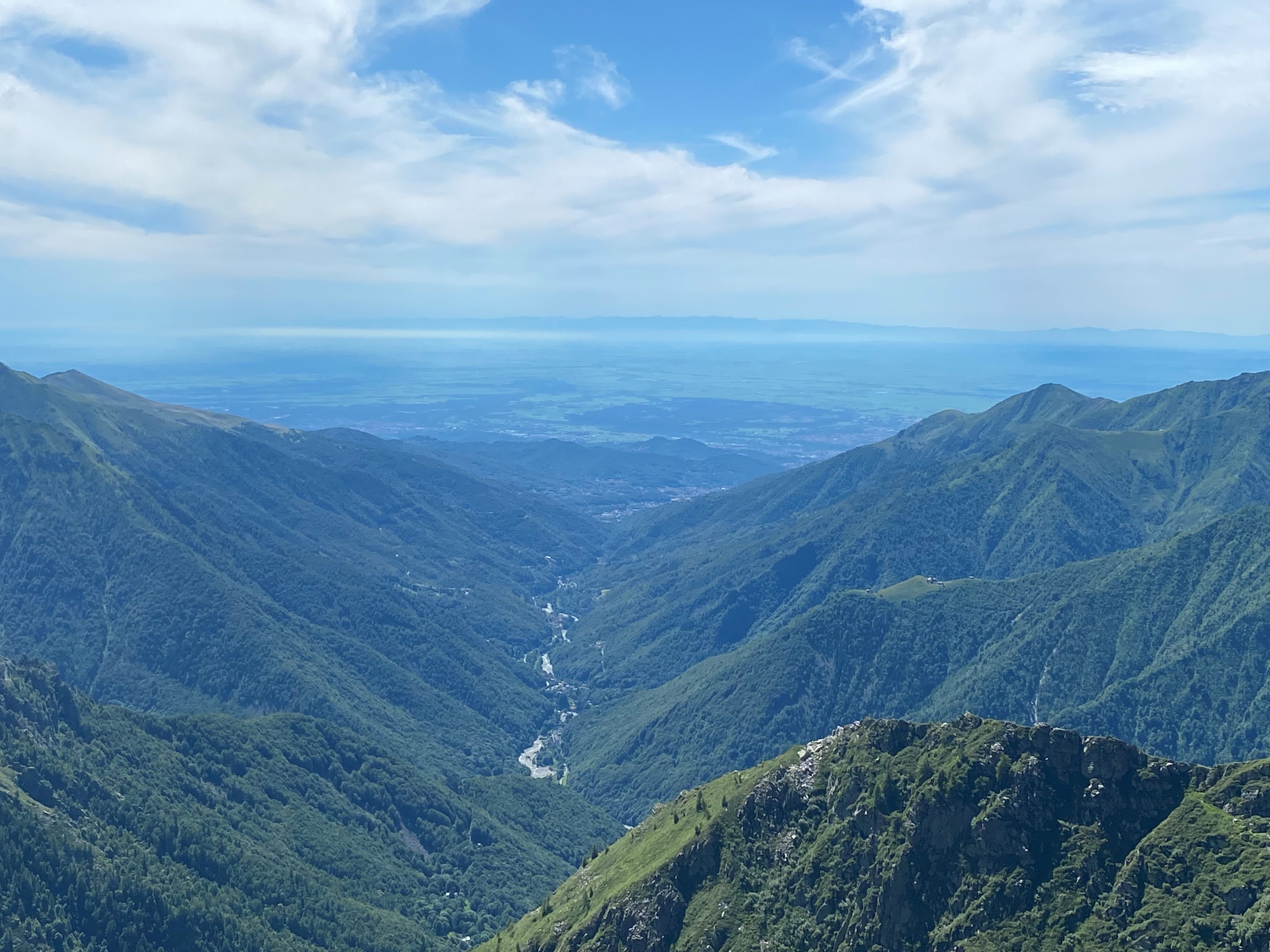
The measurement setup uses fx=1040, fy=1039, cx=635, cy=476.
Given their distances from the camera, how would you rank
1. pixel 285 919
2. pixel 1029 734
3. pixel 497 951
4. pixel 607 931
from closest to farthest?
pixel 1029 734, pixel 607 931, pixel 497 951, pixel 285 919

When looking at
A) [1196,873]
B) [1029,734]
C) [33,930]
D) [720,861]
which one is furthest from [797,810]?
[33,930]

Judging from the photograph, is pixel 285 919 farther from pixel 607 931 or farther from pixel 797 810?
pixel 797 810

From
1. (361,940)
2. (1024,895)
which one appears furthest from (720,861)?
(361,940)

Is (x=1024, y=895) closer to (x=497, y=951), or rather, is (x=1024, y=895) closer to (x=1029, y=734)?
(x=1029, y=734)

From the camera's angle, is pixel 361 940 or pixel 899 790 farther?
pixel 361 940

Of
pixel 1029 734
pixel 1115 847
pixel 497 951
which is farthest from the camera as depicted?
pixel 497 951

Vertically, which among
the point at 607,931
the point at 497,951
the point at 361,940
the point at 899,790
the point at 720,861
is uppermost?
the point at 899,790

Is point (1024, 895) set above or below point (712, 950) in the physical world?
above
